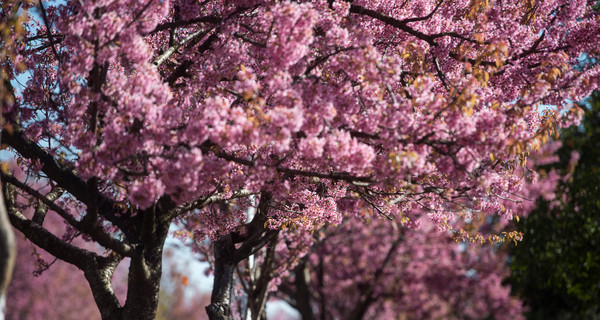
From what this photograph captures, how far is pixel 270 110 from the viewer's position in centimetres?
598

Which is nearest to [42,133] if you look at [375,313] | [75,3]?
[75,3]

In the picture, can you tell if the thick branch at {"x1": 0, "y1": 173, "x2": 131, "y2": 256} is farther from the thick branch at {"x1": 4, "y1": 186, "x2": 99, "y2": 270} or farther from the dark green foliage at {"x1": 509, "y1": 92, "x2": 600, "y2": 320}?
the dark green foliage at {"x1": 509, "y1": 92, "x2": 600, "y2": 320}

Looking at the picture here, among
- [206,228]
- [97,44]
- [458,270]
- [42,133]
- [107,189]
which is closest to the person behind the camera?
[97,44]

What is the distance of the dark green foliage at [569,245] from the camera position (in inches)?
514

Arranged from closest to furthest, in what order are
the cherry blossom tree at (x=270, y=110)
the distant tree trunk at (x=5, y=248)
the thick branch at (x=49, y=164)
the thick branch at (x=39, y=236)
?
the distant tree trunk at (x=5, y=248)
the cherry blossom tree at (x=270, y=110)
the thick branch at (x=49, y=164)
the thick branch at (x=39, y=236)

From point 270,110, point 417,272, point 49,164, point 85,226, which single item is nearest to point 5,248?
point 85,226

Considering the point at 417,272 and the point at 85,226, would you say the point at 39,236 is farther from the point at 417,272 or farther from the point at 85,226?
the point at 417,272

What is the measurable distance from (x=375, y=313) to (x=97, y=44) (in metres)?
29.6

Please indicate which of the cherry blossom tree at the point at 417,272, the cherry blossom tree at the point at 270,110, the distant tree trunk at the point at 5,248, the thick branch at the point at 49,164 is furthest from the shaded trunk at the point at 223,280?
the cherry blossom tree at the point at 417,272

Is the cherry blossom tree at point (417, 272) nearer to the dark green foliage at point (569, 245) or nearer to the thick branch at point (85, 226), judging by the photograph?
the dark green foliage at point (569, 245)

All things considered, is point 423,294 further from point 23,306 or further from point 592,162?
point 23,306

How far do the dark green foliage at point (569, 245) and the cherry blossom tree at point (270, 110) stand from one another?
18.1 ft

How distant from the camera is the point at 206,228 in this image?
A: 31.8ft

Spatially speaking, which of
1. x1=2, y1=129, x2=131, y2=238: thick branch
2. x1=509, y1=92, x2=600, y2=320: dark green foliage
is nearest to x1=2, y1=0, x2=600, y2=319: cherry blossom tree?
x1=2, y1=129, x2=131, y2=238: thick branch
